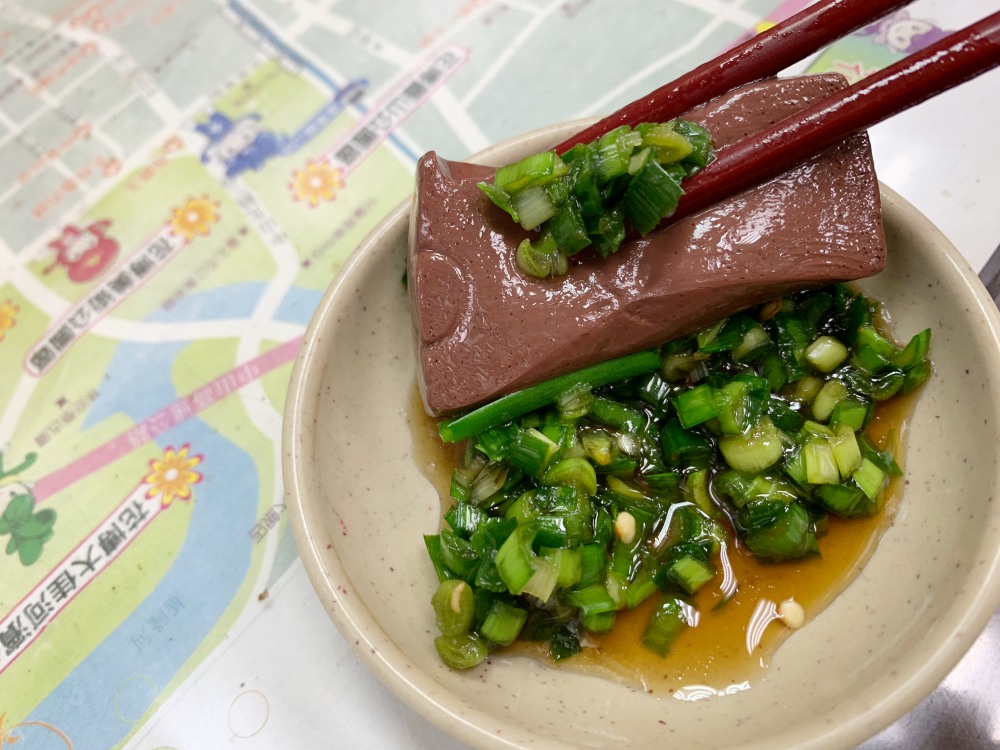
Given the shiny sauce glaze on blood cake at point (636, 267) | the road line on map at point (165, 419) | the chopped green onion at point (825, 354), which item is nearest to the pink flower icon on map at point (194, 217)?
the road line on map at point (165, 419)

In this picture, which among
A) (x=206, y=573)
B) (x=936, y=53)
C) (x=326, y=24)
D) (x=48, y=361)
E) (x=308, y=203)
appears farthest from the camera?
(x=326, y=24)

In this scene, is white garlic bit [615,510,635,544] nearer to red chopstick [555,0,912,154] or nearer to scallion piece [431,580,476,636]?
scallion piece [431,580,476,636]

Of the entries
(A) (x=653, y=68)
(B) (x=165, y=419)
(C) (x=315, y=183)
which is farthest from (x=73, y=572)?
(A) (x=653, y=68)

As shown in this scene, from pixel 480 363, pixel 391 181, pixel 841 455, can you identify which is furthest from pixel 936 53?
pixel 391 181

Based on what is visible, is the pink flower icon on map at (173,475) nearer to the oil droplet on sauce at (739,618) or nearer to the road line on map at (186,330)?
the road line on map at (186,330)

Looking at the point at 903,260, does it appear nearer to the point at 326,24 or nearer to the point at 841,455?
the point at 841,455

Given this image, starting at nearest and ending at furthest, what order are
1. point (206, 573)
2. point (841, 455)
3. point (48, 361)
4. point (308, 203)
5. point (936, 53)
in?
point (936, 53), point (841, 455), point (206, 573), point (48, 361), point (308, 203)

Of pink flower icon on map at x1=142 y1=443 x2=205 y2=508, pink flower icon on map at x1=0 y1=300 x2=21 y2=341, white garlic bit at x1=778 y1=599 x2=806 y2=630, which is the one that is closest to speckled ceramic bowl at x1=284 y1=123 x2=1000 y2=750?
white garlic bit at x1=778 y1=599 x2=806 y2=630

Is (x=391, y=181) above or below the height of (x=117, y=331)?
below
